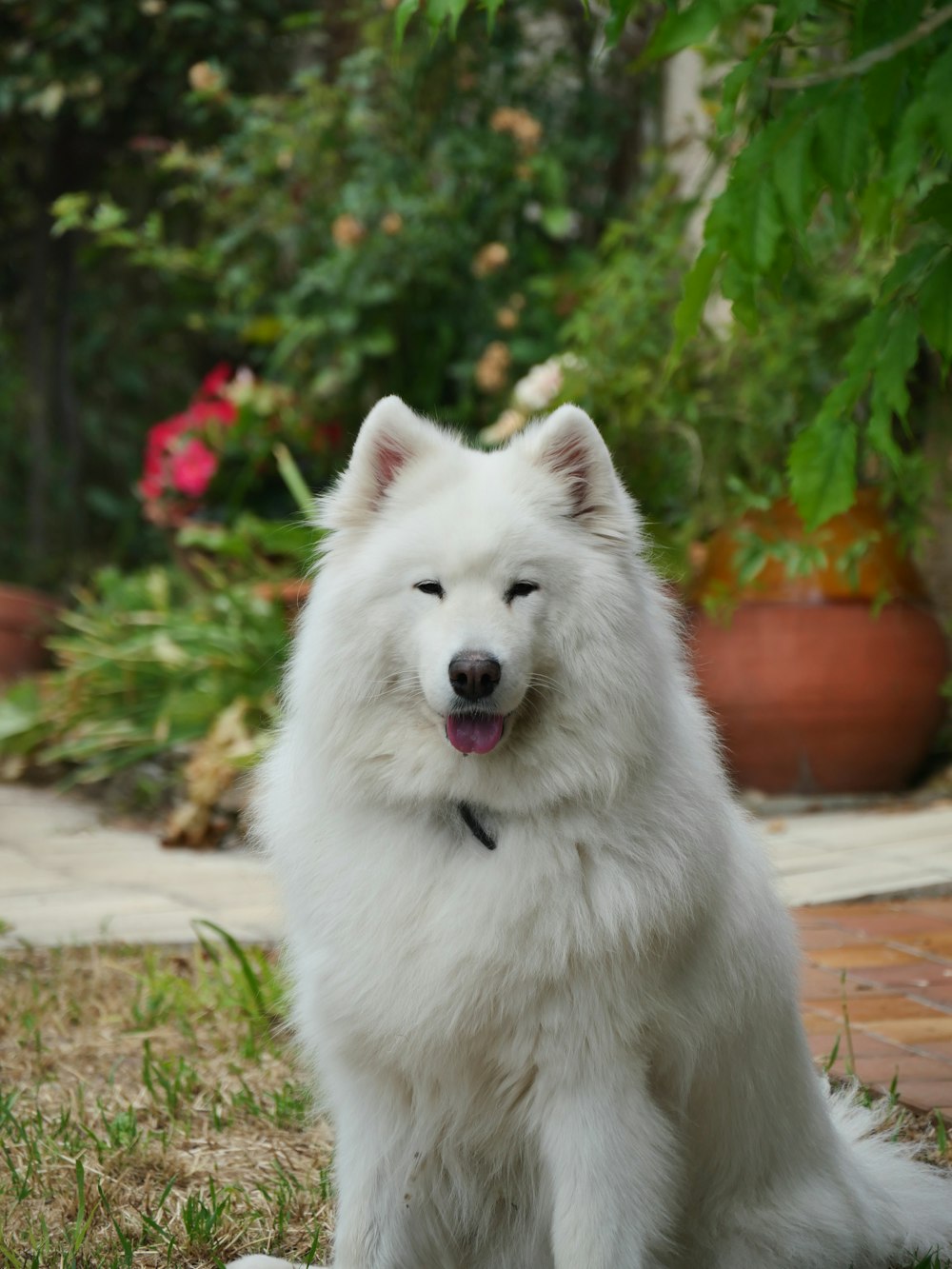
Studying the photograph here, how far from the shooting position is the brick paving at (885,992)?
2.70 metres

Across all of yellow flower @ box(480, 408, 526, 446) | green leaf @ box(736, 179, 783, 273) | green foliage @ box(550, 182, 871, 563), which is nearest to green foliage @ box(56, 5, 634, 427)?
yellow flower @ box(480, 408, 526, 446)

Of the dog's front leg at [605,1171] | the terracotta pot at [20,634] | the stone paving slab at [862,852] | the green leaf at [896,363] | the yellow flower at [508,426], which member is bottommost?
the terracotta pot at [20,634]

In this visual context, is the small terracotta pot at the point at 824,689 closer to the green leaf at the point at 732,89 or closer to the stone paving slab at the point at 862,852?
the stone paving slab at the point at 862,852

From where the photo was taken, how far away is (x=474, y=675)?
6.00 ft

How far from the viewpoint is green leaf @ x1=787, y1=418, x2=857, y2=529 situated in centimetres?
167

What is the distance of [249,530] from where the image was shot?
6.64 metres

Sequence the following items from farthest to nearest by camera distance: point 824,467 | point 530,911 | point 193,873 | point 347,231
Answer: point 347,231 → point 193,873 → point 530,911 → point 824,467

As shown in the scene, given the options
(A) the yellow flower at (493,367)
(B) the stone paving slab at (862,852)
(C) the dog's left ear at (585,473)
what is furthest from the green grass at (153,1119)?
(A) the yellow flower at (493,367)

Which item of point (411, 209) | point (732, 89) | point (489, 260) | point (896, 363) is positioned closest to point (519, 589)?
point (896, 363)

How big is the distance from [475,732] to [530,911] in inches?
9.9

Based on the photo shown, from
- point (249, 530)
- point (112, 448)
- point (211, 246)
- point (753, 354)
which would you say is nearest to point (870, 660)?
point (753, 354)

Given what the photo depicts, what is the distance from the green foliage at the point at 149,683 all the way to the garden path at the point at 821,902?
446 millimetres

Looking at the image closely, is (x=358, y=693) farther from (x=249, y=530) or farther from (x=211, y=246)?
(x=211, y=246)

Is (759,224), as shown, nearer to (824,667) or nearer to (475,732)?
(475,732)
